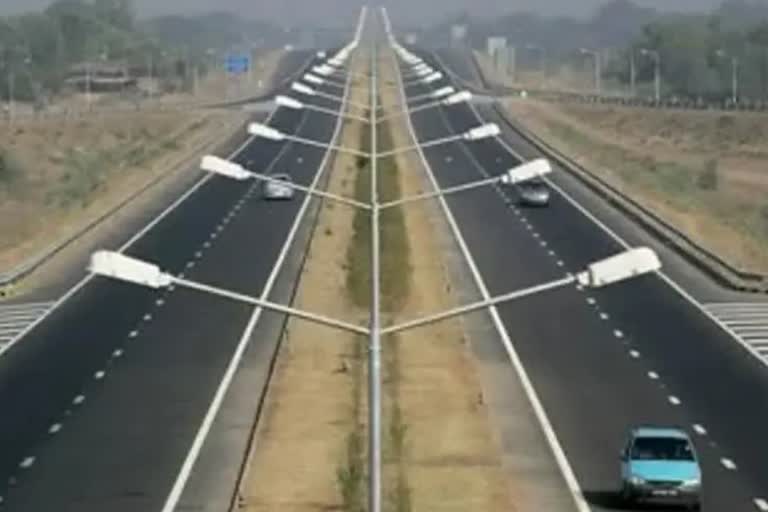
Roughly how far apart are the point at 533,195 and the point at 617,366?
54.6m

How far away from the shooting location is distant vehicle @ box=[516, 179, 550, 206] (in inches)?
4702

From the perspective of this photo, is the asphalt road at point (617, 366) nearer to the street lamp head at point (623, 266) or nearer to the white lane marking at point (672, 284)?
the white lane marking at point (672, 284)

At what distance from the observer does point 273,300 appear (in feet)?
261

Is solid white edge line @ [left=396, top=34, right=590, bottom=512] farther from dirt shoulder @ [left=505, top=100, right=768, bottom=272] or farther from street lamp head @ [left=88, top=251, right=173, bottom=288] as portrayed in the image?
street lamp head @ [left=88, top=251, right=173, bottom=288]

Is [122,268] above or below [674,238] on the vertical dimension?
above

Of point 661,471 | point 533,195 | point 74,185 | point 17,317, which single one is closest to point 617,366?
point 661,471

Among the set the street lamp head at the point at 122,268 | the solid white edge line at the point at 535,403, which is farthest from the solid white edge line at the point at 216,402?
the street lamp head at the point at 122,268

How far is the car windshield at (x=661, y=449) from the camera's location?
46153mm

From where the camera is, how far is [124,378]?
63.2 meters

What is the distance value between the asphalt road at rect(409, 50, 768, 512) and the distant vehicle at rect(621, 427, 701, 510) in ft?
2.44

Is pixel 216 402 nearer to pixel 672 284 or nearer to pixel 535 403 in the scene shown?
pixel 535 403

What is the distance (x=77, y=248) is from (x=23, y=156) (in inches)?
3760

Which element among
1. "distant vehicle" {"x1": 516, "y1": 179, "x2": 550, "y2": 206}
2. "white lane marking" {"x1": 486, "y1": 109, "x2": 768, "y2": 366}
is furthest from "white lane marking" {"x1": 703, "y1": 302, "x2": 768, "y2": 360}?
"distant vehicle" {"x1": 516, "y1": 179, "x2": 550, "y2": 206}

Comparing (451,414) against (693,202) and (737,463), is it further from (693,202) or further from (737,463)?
(693,202)
